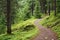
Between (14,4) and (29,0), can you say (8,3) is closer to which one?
(14,4)

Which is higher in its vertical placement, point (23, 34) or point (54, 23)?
point (23, 34)

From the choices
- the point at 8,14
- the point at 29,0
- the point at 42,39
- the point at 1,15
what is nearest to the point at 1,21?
the point at 1,15

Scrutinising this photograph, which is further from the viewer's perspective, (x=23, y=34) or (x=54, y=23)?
(x=54, y=23)

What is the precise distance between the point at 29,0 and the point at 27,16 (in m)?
12.1

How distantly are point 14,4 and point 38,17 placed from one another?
32525 millimetres

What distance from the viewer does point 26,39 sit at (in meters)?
19.2

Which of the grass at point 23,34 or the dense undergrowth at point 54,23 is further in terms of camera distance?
the dense undergrowth at point 54,23

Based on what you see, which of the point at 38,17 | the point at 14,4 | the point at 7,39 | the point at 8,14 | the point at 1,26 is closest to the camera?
the point at 7,39

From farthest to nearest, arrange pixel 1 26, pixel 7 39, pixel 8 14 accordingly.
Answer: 1. pixel 1 26
2. pixel 8 14
3. pixel 7 39

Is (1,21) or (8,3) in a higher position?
(8,3)

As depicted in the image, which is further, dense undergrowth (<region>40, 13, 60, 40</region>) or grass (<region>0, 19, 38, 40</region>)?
dense undergrowth (<region>40, 13, 60, 40</region>)

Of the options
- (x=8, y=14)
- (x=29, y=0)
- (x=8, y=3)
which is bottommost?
(x=29, y=0)

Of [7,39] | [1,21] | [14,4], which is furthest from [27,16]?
[7,39]

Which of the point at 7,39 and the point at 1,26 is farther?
the point at 1,26
